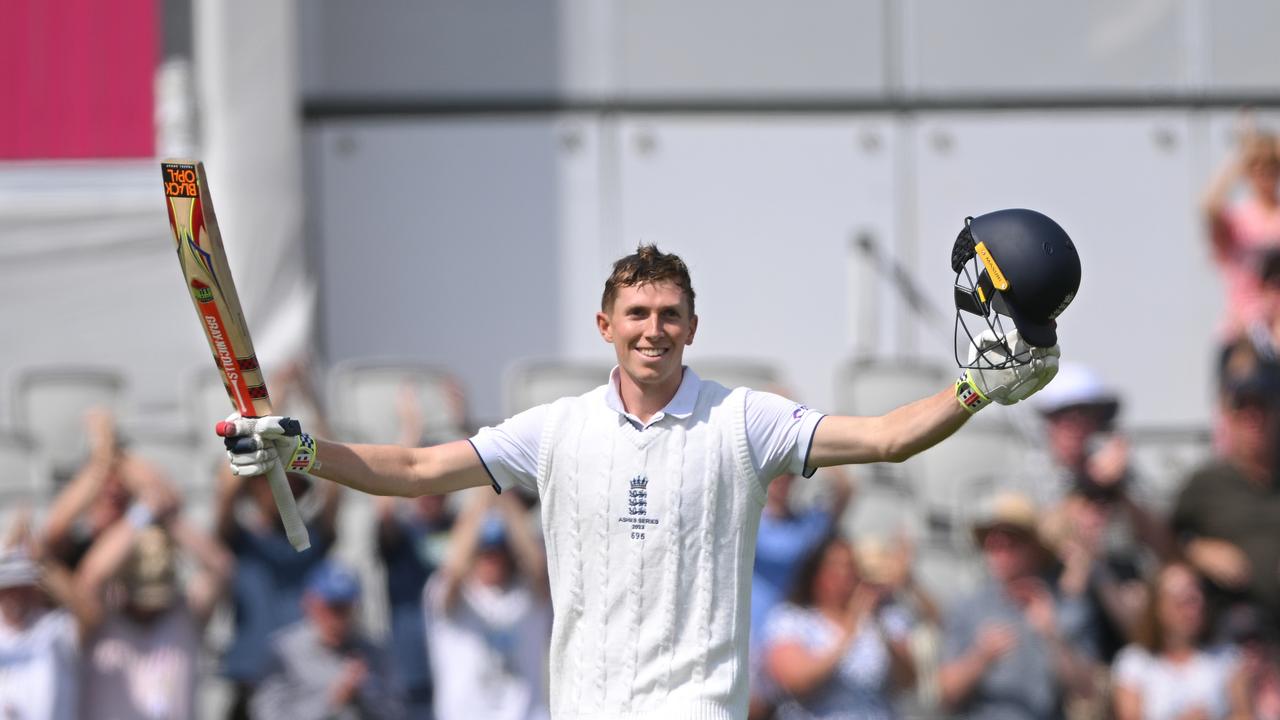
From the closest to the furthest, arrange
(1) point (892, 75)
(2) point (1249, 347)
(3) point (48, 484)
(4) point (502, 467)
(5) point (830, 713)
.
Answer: (4) point (502, 467) < (5) point (830, 713) < (2) point (1249, 347) < (3) point (48, 484) < (1) point (892, 75)

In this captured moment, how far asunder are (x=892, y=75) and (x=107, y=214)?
5.00 m

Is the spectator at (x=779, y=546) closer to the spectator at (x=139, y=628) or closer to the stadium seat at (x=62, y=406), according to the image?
the spectator at (x=139, y=628)

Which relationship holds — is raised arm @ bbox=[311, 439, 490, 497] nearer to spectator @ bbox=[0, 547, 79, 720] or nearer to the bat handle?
the bat handle

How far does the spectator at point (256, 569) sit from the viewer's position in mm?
7418

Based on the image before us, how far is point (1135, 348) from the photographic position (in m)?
11.4

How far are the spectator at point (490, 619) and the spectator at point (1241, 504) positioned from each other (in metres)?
2.93

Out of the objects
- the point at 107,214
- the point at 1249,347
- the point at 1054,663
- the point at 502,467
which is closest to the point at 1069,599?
the point at 1054,663

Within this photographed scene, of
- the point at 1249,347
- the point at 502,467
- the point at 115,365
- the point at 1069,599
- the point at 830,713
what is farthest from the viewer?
the point at 115,365

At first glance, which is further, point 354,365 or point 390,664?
point 354,365

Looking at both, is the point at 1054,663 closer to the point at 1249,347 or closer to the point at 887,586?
the point at 887,586

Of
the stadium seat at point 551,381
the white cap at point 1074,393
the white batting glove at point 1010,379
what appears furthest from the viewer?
the stadium seat at point 551,381

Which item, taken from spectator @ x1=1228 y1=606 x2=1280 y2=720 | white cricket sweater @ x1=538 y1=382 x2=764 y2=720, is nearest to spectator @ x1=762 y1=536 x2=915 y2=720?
spectator @ x1=1228 y1=606 x2=1280 y2=720

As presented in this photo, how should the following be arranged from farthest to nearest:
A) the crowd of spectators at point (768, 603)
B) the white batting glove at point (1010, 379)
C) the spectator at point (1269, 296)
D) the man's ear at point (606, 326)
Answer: the spectator at point (1269, 296) → the crowd of spectators at point (768, 603) → the man's ear at point (606, 326) → the white batting glove at point (1010, 379)

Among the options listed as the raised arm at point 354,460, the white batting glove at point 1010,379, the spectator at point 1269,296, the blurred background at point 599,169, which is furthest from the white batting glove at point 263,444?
the blurred background at point 599,169
